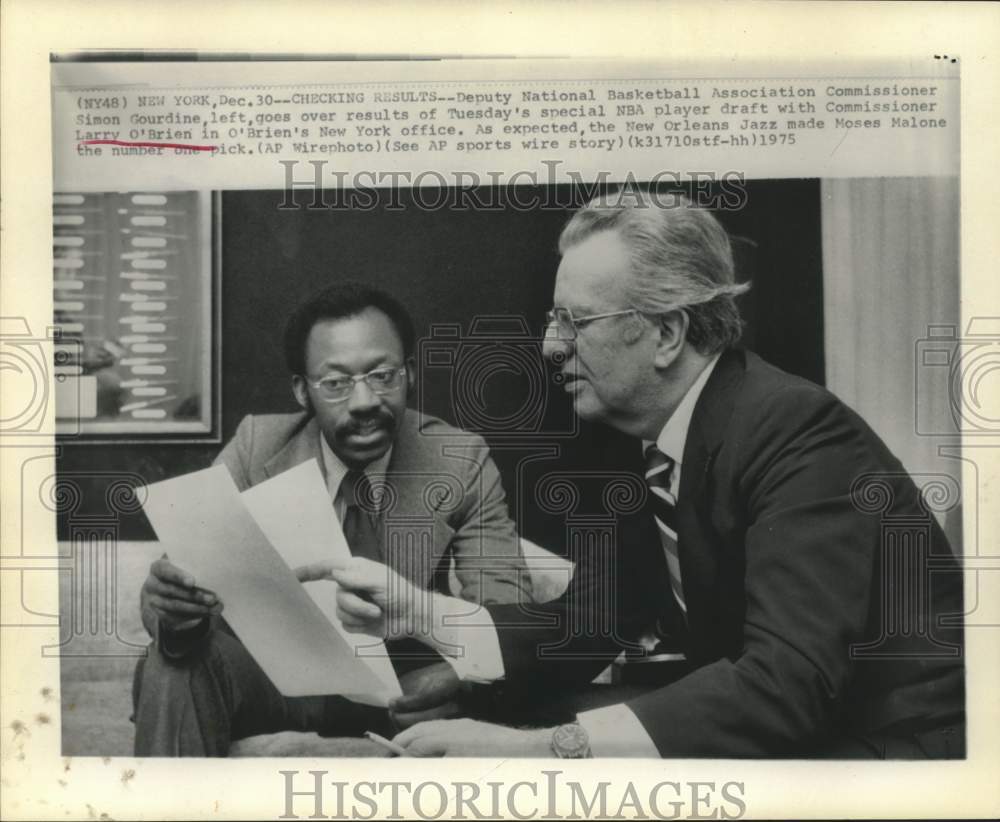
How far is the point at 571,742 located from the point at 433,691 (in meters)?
0.25

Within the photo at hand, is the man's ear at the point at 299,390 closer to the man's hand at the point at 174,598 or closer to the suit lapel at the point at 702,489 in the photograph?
the man's hand at the point at 174,598

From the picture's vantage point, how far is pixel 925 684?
170 cm

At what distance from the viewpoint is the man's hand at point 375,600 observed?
5.62 ft

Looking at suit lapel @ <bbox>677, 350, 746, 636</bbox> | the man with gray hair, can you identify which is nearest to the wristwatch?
the man with gray hair

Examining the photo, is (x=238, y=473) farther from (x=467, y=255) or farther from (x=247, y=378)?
(x=467, y=255)

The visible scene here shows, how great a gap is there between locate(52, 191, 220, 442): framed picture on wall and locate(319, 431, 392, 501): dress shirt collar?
0.19m

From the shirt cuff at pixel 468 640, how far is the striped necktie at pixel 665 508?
318 millimetres

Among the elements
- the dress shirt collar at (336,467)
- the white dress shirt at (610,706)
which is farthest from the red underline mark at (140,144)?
the white dress shirt at (610,706)

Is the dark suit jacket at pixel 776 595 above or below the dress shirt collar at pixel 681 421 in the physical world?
below

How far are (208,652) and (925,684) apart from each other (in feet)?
4.02

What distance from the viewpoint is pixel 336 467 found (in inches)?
68.1

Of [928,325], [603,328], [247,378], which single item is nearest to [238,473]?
[247,378]

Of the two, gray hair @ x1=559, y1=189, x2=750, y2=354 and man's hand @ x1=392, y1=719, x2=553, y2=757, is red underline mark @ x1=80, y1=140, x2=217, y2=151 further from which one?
man's hand @ x1=392, y1=719, x2=553, y2=757

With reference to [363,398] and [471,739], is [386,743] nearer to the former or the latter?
[471,739]
